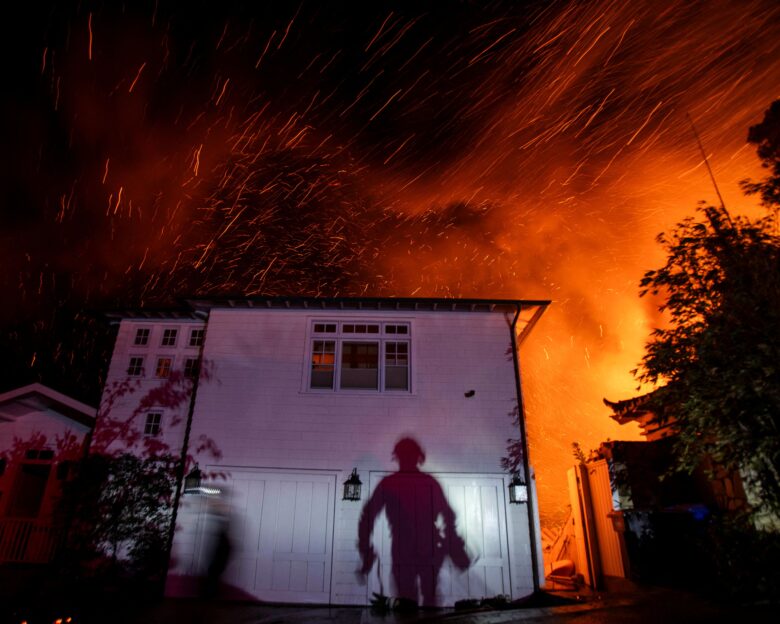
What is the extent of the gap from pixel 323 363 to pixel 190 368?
4.06 metres

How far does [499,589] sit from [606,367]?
23068mm

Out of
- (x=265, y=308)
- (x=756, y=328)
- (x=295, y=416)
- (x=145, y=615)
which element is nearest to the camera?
(x=756, y=328)

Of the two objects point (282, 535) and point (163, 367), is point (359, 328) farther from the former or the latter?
point (163, 367)

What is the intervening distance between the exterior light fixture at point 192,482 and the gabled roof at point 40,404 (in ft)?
15.6

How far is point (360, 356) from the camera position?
41.1ft

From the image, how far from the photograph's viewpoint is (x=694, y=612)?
7.42 metres

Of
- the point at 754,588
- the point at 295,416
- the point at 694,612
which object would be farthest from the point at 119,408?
the point at 754,588

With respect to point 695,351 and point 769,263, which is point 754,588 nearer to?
point 695,351

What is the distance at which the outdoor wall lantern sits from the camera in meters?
10.8

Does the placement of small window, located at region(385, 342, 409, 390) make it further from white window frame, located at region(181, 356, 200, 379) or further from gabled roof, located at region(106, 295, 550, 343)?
white window frame, located at region(181, 356, 200, 379)

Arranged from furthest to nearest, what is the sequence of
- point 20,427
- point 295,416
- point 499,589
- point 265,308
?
point 20,427, point 265,308, point 295,416, point 499,589

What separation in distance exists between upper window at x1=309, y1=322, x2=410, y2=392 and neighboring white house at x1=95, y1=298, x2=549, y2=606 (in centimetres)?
4

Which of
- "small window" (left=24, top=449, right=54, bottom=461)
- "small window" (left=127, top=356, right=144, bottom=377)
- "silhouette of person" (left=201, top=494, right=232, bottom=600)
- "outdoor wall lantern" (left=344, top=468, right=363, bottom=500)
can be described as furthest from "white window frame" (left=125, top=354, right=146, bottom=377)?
"outdoor wall lantern" (left=344, top=468, right=363, bottom=500)

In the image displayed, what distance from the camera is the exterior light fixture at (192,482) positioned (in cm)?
1088
